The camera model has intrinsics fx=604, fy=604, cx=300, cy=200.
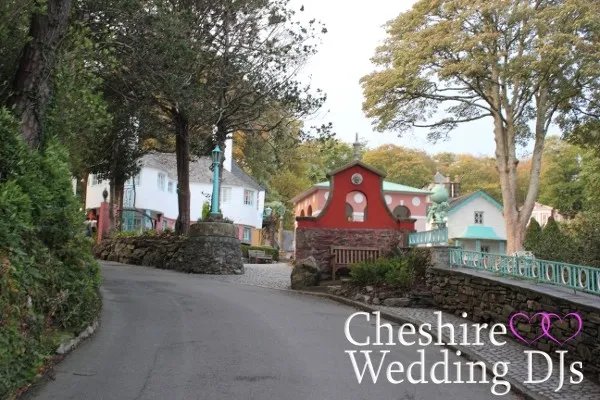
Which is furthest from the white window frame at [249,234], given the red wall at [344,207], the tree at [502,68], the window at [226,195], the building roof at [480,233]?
the red wall at [344,207]

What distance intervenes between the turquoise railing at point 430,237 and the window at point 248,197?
3142 cm

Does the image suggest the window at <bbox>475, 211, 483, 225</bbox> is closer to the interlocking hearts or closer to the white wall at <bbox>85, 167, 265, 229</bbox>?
the white wall at <bbox>85, 167, 265, 229</bbox>

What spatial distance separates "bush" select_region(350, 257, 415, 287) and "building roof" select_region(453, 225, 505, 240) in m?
27.9

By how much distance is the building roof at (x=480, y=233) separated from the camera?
42000 millimetres

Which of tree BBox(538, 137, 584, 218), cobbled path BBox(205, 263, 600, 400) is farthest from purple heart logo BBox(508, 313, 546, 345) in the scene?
tree BBox(538, 137, 584, 218)

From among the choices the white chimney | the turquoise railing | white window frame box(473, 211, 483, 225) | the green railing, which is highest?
the white chimney

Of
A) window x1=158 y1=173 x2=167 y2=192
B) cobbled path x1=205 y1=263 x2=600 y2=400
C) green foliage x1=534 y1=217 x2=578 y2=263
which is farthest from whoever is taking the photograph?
window x1=158 y1=173 x2=167 y2=192

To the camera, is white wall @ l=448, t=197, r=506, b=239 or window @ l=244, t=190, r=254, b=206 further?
window @ l=244, t=190, r=254, b=206

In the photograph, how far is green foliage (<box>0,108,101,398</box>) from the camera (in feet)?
19.1

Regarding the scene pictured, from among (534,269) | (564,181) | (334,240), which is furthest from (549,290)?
(564,181)

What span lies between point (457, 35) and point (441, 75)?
5.41 feet

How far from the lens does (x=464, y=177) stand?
60375mm

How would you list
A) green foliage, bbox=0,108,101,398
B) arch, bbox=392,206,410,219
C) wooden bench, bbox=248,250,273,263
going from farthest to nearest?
arch, bbox=392,206,410,219 → wooden bench, bbox=248,250,273,263 → green foliage, bbox=0,108,101,398

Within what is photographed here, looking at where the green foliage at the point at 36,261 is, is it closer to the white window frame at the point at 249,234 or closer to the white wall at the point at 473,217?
the white wall at the point at 473,217
